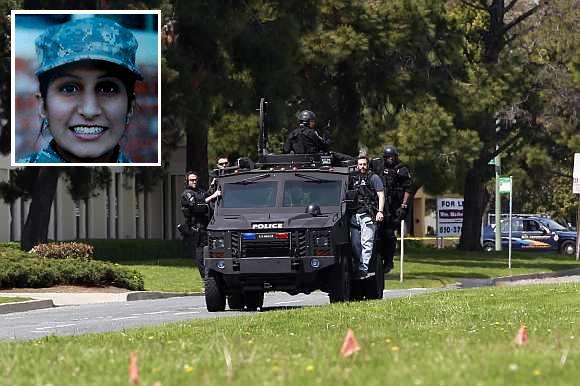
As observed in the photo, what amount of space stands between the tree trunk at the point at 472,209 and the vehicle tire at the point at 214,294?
1444 inches

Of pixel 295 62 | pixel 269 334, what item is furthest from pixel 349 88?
pixel 269 334

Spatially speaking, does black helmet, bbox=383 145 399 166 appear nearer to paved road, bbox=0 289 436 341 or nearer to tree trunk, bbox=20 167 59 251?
paved road, bbox=0 289 436 341

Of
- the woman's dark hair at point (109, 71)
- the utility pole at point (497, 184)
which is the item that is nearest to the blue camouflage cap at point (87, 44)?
the woman's dark hair at point (109, 71)

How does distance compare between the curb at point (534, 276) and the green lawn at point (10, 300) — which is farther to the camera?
the curb at point (534, 276)

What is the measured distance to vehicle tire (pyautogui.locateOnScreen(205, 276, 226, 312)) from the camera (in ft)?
69.8

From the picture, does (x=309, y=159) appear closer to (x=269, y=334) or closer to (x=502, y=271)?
(x=269, y=334)

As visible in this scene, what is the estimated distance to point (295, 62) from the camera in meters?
46.6

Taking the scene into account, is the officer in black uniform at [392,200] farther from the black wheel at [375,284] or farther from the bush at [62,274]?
the bush at [62,274]

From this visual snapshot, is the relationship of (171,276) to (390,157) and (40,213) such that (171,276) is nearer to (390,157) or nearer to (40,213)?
(40,213)

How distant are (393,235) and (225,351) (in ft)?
39.4

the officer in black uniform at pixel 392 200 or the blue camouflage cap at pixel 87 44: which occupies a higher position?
the blue camouflage cap at pixel 87 44

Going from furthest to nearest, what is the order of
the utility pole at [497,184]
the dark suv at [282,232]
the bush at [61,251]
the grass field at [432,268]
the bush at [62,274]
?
the utility pole at [497,184], the grass field at [432,268], the bush at [61,251], the bush at [62,274], the dark suv at [282,232]

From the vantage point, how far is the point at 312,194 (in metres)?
21.3

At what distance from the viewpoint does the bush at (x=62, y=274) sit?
29.8 meters
